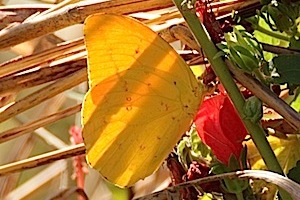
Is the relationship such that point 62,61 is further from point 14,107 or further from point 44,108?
point 44,108

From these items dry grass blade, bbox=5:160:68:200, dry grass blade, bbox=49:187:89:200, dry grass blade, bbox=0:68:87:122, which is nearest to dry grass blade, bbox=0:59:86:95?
dry grass blade, bbox=0:68:87:122

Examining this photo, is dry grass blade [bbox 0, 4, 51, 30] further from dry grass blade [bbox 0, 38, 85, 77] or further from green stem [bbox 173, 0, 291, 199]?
green stem [bbox 173, 0, 291, 199]

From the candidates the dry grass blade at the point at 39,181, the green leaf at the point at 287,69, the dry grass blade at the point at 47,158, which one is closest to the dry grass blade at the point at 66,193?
the dry grass blade at the point at 47,158

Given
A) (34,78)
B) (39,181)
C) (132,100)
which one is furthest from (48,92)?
(39,181)

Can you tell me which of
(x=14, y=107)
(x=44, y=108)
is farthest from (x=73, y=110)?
(x=44, y=108)

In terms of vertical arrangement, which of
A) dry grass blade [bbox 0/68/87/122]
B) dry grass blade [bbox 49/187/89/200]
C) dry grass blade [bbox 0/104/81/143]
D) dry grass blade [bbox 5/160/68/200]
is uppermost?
dry grass blade [bbox 0/68/87/122]

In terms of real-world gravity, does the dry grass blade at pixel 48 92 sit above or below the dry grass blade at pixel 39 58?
below

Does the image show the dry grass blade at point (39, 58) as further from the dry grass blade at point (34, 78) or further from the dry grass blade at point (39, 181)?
the dry grass blade at point (39, 181)
